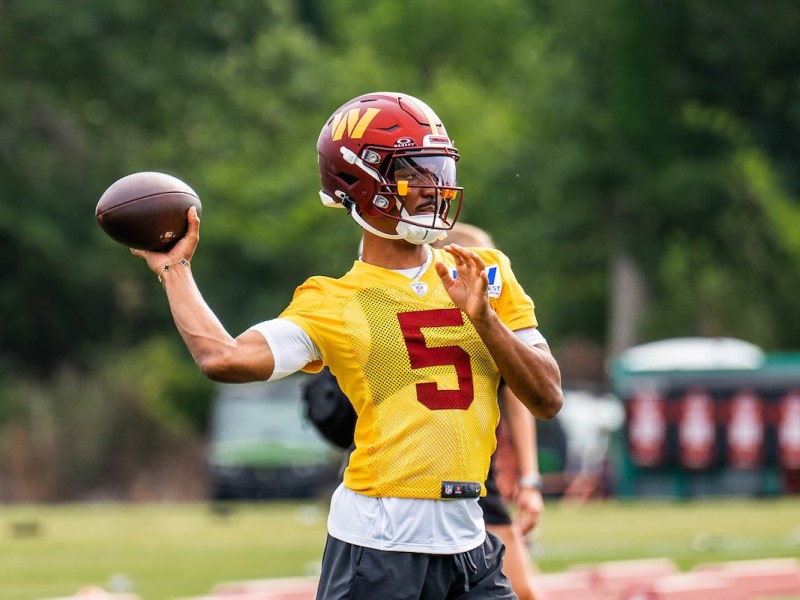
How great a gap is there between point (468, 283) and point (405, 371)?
1.11 ft

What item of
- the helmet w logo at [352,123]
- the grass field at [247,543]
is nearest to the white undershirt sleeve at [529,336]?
the helmet w logo at [352,123]

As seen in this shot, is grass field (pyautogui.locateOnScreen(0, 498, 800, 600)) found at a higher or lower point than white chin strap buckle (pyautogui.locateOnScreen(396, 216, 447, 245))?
lower

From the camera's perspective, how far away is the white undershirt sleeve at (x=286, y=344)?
4625mm

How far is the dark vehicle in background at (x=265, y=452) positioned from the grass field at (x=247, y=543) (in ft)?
27.8

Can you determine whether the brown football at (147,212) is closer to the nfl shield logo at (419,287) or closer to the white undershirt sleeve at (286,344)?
the white undershirt sleeve at (286,344)

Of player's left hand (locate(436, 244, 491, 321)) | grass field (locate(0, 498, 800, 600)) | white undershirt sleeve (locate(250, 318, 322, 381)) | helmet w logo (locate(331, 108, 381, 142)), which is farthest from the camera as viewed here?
grass field (locate(0, 498, 800, 600))

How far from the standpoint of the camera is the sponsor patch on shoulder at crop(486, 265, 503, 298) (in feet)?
15.7

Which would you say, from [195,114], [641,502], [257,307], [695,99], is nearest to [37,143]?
[195,114]

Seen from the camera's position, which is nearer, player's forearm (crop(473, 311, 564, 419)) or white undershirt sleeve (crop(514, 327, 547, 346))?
player's forearm (crop(473, 311, 564, 419))

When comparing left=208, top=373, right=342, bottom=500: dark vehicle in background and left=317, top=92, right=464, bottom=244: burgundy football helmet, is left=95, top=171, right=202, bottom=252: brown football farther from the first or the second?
left=208, top=373, right=342, bottom=500: dark vehicle in background

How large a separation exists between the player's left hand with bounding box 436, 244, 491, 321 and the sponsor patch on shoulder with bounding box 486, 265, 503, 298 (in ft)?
0.75

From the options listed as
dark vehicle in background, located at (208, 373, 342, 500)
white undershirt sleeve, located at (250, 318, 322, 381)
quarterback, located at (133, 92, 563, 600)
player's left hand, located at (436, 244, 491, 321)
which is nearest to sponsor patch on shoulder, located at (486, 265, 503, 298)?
quarterback, located at (133, 92, 563, 600)

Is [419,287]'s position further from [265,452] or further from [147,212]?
[265,452]

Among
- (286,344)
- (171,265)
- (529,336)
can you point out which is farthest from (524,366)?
(171,265)
